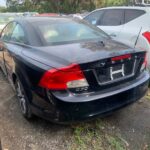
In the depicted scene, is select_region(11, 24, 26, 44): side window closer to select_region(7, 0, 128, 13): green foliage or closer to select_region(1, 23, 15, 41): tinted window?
select_region(1, 23, 15, 41): tinted window

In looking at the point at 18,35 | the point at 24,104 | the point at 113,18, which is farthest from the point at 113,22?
the point at 24,104

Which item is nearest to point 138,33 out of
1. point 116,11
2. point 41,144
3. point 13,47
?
point 116,11

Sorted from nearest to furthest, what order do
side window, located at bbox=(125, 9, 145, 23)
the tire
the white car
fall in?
the tire, the white car, side window, located at bbox=(125, 9, 145, 23)

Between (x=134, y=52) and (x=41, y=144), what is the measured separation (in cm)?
158

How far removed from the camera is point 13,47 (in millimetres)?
3807

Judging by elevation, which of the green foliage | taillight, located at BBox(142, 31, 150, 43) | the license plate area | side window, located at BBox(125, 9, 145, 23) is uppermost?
side window, located at BBox(125, 9, 145, 23)

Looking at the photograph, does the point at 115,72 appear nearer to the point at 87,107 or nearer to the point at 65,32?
the point at 87,107

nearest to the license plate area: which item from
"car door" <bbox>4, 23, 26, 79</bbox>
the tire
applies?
the tire

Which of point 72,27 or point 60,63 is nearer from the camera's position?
point 60,63

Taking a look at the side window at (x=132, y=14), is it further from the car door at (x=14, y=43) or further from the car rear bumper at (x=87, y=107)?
the car rear bumper at (x=87, y=107)

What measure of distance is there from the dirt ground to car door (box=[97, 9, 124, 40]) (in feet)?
7.70

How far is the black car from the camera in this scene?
8.80ft

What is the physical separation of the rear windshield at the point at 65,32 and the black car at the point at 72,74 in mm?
14

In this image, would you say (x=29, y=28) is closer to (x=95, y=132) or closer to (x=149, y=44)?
(x=95, y=132)
